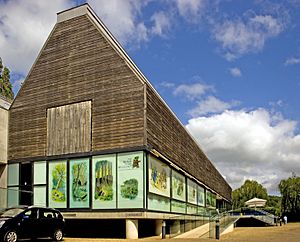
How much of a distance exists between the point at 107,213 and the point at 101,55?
8.50 m

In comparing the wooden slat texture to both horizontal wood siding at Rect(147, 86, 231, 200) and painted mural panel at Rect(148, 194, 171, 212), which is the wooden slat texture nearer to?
horizontal wood siding at Rect(147, 86, 231, 200)

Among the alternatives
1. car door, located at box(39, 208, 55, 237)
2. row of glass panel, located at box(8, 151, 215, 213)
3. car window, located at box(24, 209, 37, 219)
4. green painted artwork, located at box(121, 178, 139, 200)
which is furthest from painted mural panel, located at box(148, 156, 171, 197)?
car window, located at box(24, 209, 37, 219)

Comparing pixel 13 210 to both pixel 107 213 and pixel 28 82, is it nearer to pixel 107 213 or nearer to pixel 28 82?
pixel 107 213

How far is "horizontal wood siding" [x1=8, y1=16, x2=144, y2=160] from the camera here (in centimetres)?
2359

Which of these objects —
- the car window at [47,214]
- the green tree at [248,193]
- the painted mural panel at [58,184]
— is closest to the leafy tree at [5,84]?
the painted mural panel at [58,184]

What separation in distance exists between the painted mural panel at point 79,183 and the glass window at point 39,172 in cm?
198

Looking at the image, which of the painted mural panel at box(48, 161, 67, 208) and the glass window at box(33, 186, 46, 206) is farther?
the glass window at box(33, 186, 46, 206)

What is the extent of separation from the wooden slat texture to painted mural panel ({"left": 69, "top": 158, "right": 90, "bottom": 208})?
74 centimetres

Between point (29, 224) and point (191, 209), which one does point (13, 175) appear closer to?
point (29, 224)

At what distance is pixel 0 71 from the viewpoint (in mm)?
55875

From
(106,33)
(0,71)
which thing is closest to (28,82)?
(106,33)

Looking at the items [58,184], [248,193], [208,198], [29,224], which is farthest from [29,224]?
[248,193]

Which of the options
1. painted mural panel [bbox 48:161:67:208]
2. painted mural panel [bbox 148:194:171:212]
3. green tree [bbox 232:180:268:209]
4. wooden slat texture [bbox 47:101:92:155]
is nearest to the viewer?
painted mural panel [bbox 148:194:171:212]

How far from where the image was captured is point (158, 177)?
24641mm
